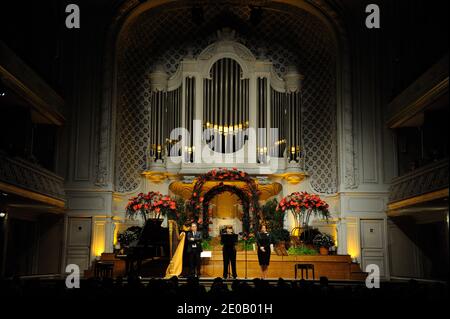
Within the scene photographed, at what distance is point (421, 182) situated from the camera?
46.5 feet

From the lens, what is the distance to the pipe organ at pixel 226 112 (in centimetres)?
1764

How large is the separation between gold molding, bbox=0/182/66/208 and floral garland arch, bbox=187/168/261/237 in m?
3.66

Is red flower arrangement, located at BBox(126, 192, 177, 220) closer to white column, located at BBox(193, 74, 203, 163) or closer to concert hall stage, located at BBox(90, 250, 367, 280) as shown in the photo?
concert hall stage, located at BBox(90, 250, 367, 280)

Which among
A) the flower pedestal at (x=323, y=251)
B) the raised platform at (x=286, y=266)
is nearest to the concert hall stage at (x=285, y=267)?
the raised platform at (x=286, y=266)

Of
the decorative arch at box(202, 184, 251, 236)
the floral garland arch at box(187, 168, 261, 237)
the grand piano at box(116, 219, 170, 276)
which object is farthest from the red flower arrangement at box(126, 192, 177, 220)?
the grand piano at box(116, 219, 170, 276)

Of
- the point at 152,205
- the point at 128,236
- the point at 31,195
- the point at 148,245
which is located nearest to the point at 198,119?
the point at 152,205

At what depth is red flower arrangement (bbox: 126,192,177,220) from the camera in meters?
16.1

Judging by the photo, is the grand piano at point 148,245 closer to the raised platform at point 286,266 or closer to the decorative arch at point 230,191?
the raised platform at point 286,266

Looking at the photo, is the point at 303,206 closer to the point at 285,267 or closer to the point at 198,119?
the point at 285,267

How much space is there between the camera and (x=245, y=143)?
17.6m

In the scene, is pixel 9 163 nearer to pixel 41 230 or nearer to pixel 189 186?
pixel 41 230

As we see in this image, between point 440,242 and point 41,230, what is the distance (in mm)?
11454
